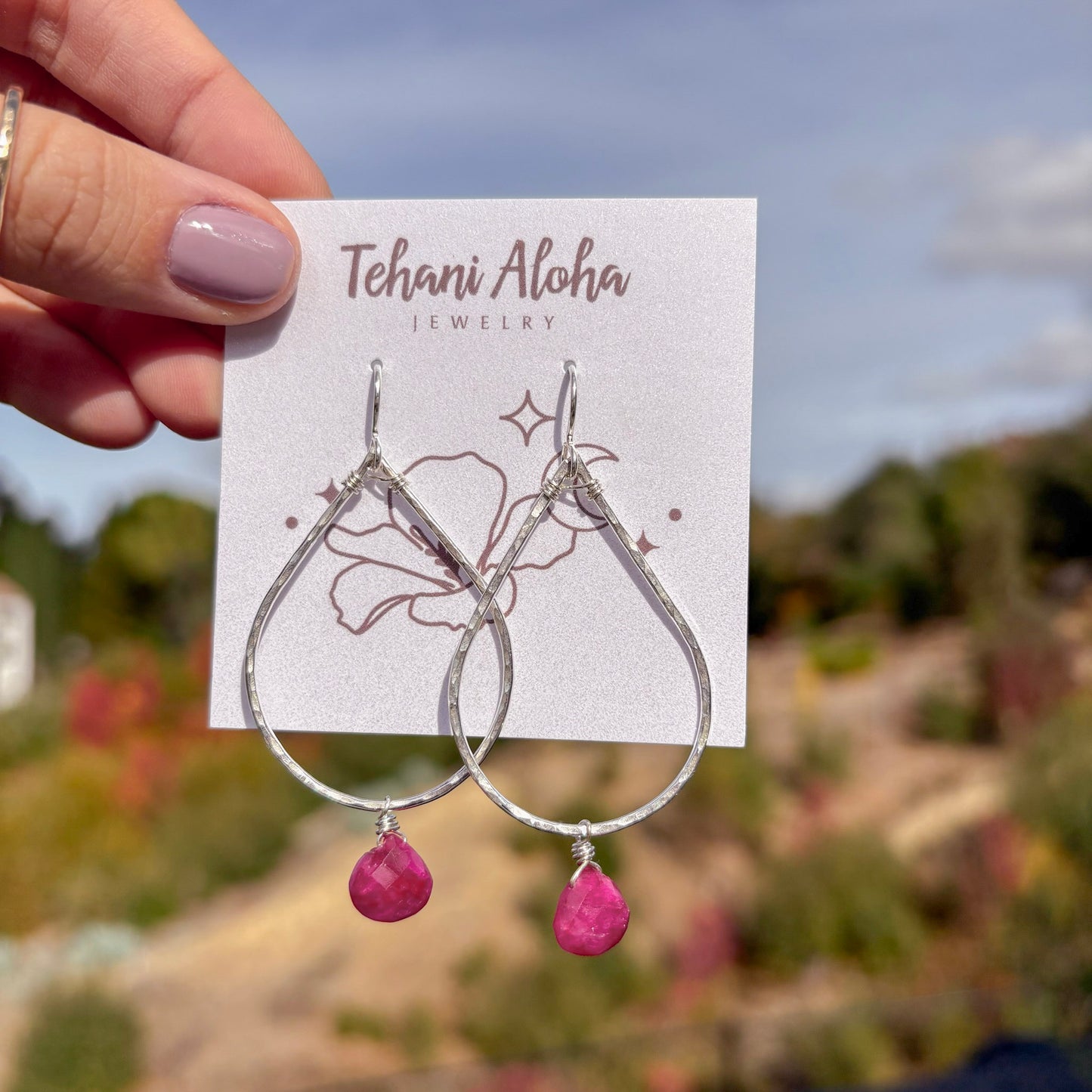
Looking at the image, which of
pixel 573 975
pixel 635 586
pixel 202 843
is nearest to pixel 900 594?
pixel 573 975

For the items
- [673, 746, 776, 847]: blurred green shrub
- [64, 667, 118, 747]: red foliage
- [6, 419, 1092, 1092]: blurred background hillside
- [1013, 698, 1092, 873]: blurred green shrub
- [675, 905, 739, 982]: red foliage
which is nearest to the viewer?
[6, 419, 1092, 1092]: blurred background hillside

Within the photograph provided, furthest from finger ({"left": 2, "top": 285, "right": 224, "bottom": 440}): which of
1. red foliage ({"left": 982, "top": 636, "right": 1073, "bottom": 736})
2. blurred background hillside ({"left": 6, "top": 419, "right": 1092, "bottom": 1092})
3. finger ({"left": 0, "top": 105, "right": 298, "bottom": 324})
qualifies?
red foliage ({"left": 982, "top": 636, "right": 1073, "bottom": 736})

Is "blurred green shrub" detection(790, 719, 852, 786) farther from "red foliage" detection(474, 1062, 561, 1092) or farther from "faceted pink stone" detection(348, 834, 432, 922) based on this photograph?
"faceted pink stone" detection(348, 834, 432, 922)

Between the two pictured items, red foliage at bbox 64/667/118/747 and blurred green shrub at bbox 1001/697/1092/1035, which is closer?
blurred green shrub at bbox 1001/697/1092/1035

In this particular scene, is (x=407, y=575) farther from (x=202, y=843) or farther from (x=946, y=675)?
(x=946, y=675)

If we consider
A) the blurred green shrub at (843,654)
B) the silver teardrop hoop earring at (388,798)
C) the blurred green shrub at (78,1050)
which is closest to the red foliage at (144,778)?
the blurred green shrub at (78,1050)
